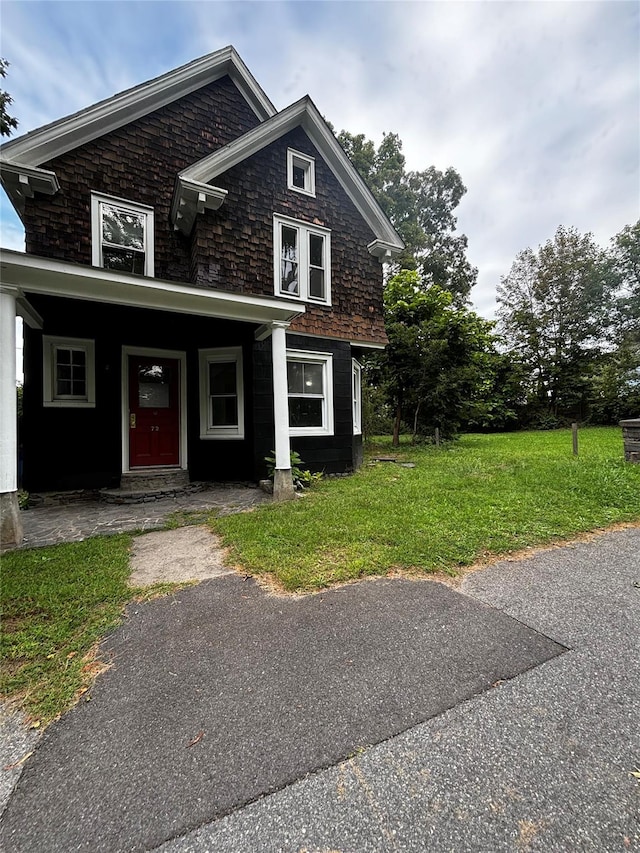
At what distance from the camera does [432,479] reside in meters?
7.11

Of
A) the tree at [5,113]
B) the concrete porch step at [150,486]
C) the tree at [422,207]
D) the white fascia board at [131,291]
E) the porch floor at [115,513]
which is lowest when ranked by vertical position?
the porch floor at [115,513]

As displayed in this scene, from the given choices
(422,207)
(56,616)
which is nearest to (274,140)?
(56,616)

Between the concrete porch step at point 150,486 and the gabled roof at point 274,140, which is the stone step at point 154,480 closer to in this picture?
the concrete porch step at point 150,486

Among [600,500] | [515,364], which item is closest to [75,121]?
[600,500]

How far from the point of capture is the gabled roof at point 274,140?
647 cm

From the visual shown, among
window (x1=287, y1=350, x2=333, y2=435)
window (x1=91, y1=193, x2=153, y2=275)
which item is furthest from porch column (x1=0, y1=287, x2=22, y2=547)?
window (x1=287, y1=350, x2=333, y2=435)

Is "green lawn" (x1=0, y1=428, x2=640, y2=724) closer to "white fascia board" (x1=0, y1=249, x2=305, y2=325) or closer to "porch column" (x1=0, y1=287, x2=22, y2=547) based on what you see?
"porch column" (x1=0, y1=287, x2=22, y2=547)

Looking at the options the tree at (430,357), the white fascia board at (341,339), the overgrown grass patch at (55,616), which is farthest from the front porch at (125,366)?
the tree at (430,357)

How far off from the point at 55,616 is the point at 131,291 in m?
3.89

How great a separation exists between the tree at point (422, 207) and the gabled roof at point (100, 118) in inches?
648

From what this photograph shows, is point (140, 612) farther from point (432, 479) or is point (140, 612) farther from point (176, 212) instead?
point (176, 212)

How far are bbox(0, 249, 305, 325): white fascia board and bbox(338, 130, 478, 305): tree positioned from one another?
64.5ft

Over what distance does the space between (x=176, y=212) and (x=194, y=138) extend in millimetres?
2293

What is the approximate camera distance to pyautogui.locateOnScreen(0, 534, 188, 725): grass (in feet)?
6.20
